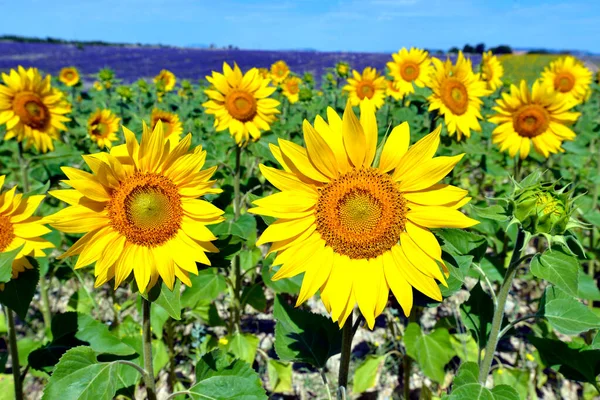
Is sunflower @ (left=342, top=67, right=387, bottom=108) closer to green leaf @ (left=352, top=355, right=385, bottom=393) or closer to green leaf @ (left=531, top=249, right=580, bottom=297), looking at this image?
green leaf @ (left=352, top=355, right=385, bottom=393)

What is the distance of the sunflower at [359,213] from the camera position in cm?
143

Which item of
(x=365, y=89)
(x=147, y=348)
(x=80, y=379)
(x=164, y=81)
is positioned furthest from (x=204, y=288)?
(x=164, y=81)

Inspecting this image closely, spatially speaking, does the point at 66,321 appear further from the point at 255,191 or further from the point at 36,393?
the point at 255,191

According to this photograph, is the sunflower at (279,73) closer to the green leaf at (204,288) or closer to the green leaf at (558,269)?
the green leaf at (204,288)

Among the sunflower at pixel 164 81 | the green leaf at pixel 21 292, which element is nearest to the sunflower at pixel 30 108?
the green leaf at pixel 21 292

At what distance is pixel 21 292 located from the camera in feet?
5.60

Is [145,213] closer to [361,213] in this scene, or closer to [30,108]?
[361,213]

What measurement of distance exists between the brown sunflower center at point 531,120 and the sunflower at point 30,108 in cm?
345

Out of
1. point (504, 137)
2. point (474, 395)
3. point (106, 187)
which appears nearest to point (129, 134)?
point (106, 187)

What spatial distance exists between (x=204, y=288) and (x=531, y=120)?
103 inches

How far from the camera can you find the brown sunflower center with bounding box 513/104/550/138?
350 centimetres

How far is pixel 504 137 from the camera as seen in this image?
11.9ft

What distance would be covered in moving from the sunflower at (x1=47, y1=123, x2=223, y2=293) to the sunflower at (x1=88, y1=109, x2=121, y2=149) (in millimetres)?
3072

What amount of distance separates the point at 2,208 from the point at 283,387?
1.94m
